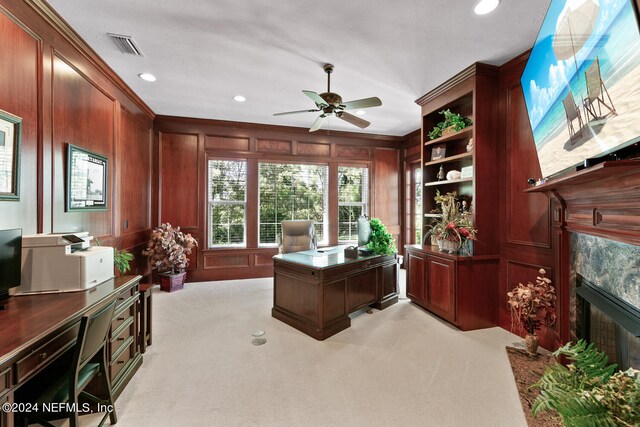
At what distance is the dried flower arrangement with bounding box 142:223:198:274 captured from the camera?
441 centimetres

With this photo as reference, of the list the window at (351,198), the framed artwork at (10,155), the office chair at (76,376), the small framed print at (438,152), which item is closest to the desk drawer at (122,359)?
the office chair at (76,376)

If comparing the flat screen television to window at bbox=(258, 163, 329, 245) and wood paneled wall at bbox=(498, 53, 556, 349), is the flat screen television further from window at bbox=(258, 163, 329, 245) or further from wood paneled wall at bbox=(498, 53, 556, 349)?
wood paneled wall at bbox=(498, 53, 556, 349)

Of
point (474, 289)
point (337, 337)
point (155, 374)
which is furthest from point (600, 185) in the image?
point (155, 374)

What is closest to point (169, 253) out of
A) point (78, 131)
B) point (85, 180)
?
point (85, 180)

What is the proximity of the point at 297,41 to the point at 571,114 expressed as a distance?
2224 millimetres

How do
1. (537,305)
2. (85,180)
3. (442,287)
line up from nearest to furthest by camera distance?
(537,305), (85,180), (442,287)

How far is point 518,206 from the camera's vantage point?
2.97 metres

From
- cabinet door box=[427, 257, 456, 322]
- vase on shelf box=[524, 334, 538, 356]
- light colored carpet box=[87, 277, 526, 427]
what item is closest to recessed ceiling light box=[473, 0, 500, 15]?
cabinet door box=[427, 257, 456, 322]

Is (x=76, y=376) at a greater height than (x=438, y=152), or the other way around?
(x=438, y=152)

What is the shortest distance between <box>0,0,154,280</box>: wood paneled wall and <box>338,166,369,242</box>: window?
380cm

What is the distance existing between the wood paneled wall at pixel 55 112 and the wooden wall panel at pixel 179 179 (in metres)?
1.09

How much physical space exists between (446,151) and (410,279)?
1912mm

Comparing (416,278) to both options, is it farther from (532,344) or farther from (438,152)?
(438,152)

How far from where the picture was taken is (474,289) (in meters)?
3.13
